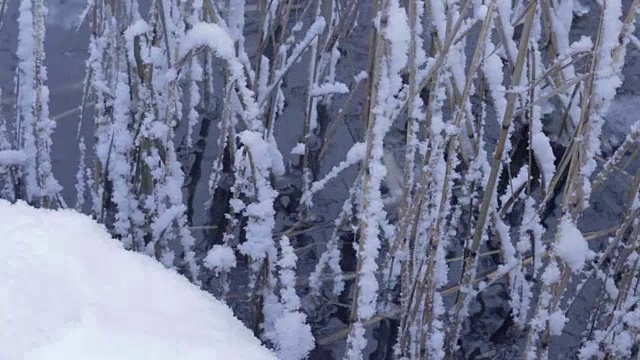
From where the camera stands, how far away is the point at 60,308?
941 mm

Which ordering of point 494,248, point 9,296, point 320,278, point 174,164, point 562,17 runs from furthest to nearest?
point 562,17 → point 494,248 → point 320,278 → point 174,164 → point 9,296

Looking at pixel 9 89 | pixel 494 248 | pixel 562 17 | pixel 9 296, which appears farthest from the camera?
pixel 9 89

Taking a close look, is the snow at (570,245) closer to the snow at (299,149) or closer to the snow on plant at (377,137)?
the snow on plant at (377,137)

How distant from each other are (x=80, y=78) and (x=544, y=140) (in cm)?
168

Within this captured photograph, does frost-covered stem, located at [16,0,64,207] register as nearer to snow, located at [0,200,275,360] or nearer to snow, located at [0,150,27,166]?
snow, located at [0,150,27,166]

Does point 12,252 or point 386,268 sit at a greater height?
point 12,252

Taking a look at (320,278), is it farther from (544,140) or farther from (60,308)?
(60,308)

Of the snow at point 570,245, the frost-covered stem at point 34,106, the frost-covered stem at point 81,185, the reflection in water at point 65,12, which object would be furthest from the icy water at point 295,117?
the snow at point 570,245

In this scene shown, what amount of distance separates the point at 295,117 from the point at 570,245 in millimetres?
1438

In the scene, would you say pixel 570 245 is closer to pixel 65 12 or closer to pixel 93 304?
pixel 93 304

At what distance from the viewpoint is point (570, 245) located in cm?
145

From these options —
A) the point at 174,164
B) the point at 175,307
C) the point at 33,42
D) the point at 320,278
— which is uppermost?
the point at 33,42

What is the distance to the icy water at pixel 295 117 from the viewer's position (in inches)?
86.3

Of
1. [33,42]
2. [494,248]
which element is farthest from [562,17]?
[33,42]
